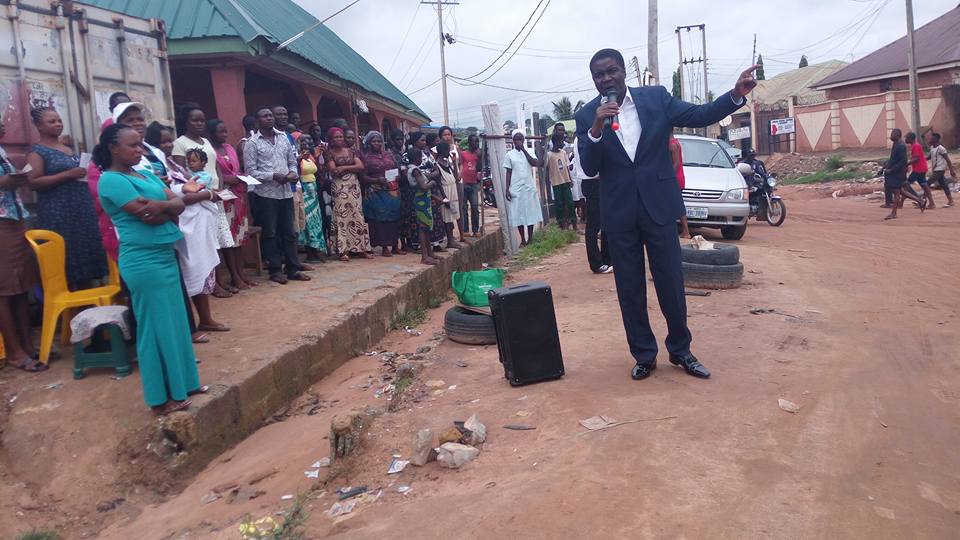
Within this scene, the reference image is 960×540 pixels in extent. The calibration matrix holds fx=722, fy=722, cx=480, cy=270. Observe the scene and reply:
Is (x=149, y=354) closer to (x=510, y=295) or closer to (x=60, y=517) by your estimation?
(x=60, y=517)

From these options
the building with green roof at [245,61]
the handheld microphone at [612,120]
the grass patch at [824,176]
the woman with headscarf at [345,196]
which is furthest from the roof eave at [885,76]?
the handheld microphone at [612,120]

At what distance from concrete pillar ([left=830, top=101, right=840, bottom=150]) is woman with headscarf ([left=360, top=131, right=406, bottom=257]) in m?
25.9

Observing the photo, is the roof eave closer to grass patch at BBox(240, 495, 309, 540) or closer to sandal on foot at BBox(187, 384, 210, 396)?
sandal on foot at BBox(187, 384, 210, 396)

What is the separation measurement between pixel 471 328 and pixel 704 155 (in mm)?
8076

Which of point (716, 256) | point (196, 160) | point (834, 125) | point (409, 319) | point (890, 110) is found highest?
point (890, 110)

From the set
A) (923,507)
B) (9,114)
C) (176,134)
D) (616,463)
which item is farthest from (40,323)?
(923,507)

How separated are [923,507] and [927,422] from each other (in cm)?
101

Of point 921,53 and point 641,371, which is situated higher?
point 921,53

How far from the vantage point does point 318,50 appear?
13961 mm

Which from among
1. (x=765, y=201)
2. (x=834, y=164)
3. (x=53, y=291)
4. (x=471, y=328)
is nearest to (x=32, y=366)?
(x=53, y=291)

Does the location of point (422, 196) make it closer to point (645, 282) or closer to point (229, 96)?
point (229, 96)

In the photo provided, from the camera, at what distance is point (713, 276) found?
721 cm

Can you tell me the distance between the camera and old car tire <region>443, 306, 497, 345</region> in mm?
5863

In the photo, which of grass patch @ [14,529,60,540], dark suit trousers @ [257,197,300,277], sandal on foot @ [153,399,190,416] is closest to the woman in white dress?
dark suit trousers @ [257,197,300,277]
